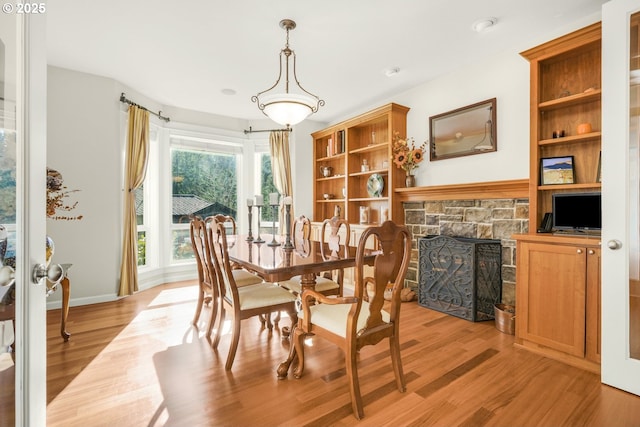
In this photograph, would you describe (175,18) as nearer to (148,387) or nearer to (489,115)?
(148,387)

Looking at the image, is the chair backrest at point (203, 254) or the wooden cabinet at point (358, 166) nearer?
the chair backrest at point (203, 254)

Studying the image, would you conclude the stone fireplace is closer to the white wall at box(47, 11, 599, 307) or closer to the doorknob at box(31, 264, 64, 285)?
the white wall at box(47, 11, 599, 307)

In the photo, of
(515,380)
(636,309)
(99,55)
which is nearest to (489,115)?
(636,309)

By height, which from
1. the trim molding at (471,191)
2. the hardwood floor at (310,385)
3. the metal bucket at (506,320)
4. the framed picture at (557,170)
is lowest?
the hardwood floor at (310,385)

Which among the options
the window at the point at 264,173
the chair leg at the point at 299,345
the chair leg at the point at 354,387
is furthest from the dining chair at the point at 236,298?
the window at the point at 264,173

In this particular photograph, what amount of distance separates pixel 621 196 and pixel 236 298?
8.39 ft

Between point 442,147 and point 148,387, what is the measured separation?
11.8 ft

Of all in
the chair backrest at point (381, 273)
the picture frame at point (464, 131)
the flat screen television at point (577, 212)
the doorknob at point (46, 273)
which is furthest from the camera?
the picture frame at point (464, 131)

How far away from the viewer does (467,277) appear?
10.1 ft

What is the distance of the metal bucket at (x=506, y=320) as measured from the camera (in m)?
2.73

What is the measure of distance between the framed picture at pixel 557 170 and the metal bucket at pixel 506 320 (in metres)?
1.19

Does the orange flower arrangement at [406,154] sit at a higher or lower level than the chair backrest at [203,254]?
higher

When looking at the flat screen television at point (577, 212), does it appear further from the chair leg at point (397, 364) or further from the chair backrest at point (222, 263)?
the chair backrest at point (222, 263)

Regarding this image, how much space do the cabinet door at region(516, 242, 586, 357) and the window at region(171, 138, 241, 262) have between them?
430 centimetres
